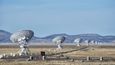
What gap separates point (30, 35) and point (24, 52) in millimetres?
5898

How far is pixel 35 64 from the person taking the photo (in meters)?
68.8

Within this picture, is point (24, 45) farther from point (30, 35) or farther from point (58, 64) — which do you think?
point (58, 64)

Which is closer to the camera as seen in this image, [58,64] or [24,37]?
[58,64]

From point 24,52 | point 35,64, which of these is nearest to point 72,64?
point 35,64

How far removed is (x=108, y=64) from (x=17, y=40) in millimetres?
49921

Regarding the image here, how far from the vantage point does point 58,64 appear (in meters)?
68.2

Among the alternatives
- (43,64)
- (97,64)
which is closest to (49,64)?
(43,64)

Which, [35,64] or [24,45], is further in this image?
[24,45]

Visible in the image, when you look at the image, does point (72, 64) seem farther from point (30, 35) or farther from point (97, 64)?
point (30, 35)

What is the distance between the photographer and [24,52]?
110938mm

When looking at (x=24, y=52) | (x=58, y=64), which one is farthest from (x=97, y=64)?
(x=24, y=52)

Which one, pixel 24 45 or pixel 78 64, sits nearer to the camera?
pixel 78 64

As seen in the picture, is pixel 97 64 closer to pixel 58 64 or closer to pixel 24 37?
pixel 58 64

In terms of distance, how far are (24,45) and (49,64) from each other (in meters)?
48.4
